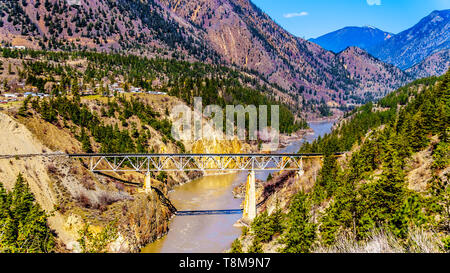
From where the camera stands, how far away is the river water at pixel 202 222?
49.1 metres

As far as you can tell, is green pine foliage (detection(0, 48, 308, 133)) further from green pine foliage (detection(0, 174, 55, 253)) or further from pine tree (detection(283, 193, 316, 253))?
pine tree (detection(283, 193, 316, 253))

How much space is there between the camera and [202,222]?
59250mm

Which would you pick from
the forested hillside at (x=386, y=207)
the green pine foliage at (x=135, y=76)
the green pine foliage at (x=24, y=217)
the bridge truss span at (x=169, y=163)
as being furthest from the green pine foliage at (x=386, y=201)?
the green pine foliage at (x=135, y=76)

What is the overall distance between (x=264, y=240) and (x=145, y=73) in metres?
127

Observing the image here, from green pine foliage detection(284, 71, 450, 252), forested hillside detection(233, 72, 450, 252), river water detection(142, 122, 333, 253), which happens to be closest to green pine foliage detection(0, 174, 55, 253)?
river water detection(142, 122, 333, 253)

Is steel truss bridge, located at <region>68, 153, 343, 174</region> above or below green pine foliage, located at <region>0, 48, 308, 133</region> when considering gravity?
below

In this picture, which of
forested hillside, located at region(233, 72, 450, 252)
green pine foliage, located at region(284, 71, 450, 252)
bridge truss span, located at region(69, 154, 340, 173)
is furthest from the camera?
bridge truss span, located at region(69, 154, 340, 173)

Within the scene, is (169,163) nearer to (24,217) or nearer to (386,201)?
(24,217)

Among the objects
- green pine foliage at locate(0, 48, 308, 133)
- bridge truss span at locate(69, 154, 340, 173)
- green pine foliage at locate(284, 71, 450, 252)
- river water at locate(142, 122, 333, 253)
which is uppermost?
green pine foliage at locate(0, 48, 308, 133)

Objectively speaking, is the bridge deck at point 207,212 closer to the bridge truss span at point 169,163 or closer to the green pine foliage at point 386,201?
the bridge truss span at point 169,163

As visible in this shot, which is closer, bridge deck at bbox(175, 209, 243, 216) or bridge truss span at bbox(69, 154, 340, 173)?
bridge truss span at bbox(69, 154, 340, 173)

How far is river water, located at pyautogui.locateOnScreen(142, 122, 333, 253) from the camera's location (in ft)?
161

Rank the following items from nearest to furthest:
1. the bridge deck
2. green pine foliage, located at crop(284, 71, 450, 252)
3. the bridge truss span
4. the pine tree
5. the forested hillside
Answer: the forested hillside
green pine foliage, located at crop(284, 71, 450, 252)
the pine tree
the bridge truss span
the bridge deck
